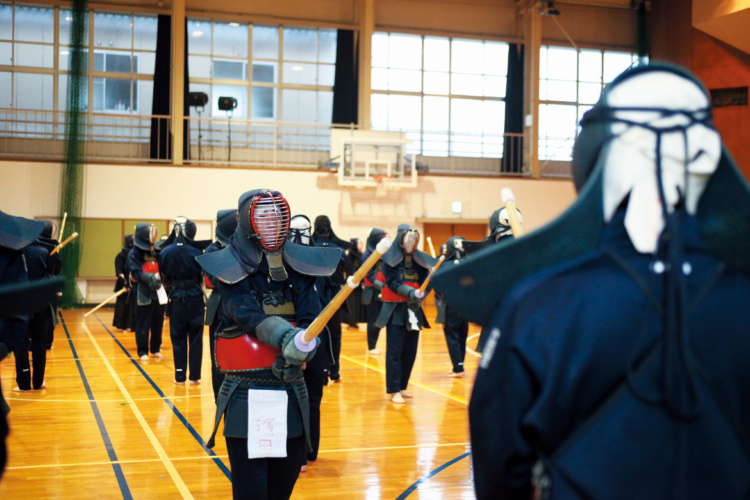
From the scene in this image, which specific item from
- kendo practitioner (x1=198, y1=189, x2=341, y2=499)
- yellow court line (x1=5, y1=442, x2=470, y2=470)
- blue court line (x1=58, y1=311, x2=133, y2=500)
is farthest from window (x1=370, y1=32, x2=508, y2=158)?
kendo practitioner (x1=198, y1=189, x2=341, y2=499)

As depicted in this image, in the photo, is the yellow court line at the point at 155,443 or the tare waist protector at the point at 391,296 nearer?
the yellow court line at the point at 155,443

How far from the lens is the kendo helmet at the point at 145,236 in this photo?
1025 centimetres

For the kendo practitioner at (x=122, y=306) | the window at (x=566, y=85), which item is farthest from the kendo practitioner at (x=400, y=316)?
the window at (x=566, y=85)

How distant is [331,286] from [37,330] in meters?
3.43

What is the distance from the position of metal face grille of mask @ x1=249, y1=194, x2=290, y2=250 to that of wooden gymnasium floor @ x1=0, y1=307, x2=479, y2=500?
85.4 inches

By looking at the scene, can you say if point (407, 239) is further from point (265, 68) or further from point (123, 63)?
point (123, 63)

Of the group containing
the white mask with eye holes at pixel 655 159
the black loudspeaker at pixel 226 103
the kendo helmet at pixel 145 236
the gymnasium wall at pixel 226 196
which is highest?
the black loudspeaker at pixel 226 103

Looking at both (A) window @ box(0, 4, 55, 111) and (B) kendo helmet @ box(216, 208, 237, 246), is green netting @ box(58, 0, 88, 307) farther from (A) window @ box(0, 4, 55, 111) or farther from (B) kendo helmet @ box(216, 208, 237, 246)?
(B) kendo helmet @ box(216, 208, 237, 246)

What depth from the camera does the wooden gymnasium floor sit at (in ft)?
16.1

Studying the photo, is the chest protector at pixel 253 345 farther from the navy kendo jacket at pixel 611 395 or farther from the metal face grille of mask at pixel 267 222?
the navy kendo jacket at pixel 611 395

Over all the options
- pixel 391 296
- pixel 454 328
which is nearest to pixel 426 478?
pixel 391 296

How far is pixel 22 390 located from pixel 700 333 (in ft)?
27.6

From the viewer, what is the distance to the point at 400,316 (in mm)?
7816

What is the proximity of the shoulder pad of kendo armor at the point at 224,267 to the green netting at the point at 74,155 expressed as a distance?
1486cm
